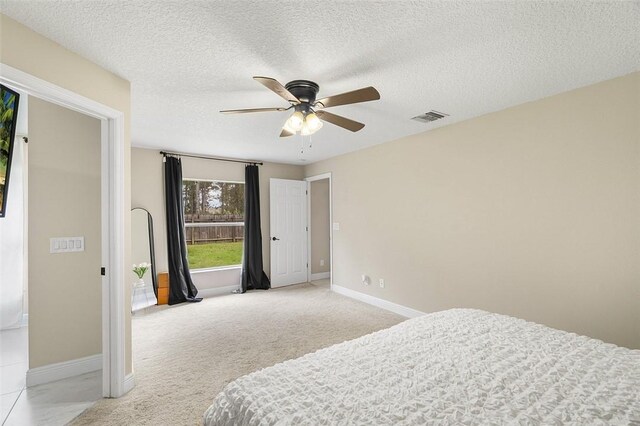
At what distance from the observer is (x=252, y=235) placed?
5336 millimetres

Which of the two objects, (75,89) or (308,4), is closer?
(308,4)

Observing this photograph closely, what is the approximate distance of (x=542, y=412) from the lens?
1.04m

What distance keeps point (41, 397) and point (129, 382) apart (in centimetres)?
61

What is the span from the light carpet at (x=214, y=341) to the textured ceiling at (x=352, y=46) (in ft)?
7.90

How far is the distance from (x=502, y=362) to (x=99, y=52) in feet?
9.75

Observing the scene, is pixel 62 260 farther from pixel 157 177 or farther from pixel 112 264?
pixel 157 177

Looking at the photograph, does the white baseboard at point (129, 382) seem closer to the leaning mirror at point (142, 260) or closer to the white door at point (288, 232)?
the leaning mirror at point (142, 260)

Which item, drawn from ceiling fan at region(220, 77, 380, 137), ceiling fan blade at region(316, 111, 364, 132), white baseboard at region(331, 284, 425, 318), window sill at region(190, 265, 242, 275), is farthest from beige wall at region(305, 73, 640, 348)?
window sill at region(190, 265, 242, 275)

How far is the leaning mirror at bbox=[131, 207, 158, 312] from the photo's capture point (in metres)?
4.36

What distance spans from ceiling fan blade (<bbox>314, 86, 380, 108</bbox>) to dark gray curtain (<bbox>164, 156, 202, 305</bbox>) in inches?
134

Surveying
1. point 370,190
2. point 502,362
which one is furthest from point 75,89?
point 370,190

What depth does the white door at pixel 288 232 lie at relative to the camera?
18.2 ft

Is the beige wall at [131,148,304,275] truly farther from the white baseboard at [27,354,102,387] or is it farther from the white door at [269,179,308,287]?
the white baseboard at [27,354,102,387]

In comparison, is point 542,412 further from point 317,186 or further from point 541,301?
point 317,186
